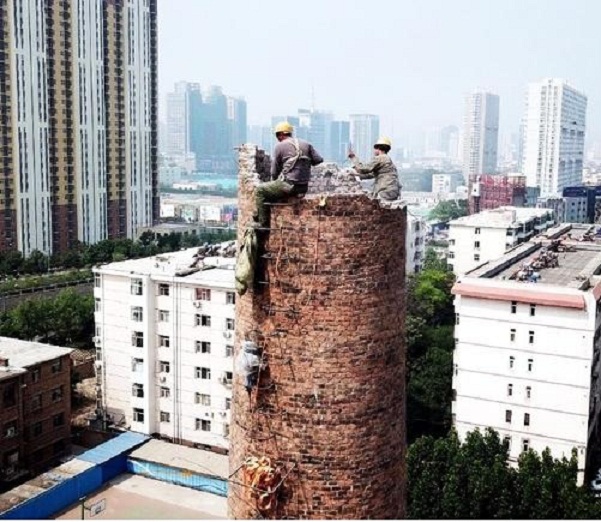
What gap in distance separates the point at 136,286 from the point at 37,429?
4.01m

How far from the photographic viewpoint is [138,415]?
63.4ft

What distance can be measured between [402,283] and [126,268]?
15.8 m

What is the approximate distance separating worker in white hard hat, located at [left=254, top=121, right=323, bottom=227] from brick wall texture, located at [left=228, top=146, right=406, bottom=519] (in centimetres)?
7

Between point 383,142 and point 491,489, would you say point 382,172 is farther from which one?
point 491,489

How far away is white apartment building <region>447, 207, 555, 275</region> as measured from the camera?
3238 cm

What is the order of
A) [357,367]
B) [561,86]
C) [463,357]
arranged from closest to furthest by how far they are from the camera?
1. [357,367]
2. [463,357]
3. [561,86]

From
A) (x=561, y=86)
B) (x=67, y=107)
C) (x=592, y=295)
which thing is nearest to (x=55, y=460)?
(x=592, y=295)

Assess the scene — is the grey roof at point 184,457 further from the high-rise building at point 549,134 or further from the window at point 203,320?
the high-rise building at point 549,134

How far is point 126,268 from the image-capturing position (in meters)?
19.2

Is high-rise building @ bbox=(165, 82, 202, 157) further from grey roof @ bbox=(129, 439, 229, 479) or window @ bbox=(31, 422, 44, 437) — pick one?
grey roof @ bbox=(129, 439, 229, 479)

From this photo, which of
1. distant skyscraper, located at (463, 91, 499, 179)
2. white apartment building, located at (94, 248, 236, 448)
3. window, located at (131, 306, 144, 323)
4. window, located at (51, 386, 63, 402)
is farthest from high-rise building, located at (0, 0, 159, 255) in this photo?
distant skyscraper, located at (463, 91, 499, 179)

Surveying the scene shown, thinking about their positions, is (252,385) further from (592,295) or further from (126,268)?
(126,268)

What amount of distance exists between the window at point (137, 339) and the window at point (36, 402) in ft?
8.01

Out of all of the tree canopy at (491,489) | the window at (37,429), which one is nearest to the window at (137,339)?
the window at (37,429)
